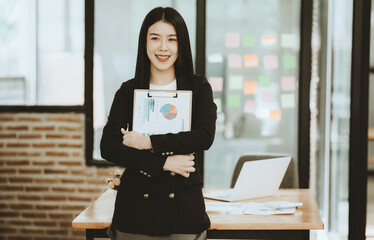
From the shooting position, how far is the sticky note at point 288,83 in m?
4.35

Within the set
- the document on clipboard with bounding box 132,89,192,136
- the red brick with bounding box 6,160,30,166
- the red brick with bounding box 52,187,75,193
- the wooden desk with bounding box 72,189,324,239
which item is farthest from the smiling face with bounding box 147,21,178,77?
the red brick with bounding box 6,160,30,166

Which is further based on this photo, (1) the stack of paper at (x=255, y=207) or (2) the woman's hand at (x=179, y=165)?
(1) the stack of paper at (x=255, y=207)

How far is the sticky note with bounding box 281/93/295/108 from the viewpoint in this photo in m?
4.35

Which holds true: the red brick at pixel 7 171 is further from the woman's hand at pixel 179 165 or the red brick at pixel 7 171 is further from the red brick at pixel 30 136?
the woman's hand at pixel 179 165

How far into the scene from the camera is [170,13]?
210 cm

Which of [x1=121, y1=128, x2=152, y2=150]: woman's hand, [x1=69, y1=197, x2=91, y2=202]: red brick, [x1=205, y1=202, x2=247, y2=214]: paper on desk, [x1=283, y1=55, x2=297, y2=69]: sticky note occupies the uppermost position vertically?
[x1=283, y1=55, x2=297, y2=69]: sticky note

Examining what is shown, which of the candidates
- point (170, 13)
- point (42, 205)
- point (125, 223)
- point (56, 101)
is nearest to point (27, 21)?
point (56, 101)

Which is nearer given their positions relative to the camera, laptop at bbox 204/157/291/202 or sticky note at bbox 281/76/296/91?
laptop at bbox 204/157/291/202

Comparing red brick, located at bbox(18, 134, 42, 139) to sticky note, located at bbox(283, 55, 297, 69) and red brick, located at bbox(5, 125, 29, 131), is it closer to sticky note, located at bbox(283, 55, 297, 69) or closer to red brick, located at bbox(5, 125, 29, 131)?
red brick, located at bbox(5, 125, 29, 131)

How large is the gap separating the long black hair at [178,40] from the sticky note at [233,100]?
2256mm

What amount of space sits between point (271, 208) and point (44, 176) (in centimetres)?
246

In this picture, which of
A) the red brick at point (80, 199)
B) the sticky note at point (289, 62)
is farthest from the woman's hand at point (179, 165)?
the sticky note at point (289, 62)

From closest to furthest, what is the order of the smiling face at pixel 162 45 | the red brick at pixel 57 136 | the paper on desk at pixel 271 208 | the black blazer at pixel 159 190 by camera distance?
1. the black blazer at pixel 159 190
2. the smiling face at pixel 162 45
3. the paper on desk at pixel 271 208
4. the red brick at pixel 57 136

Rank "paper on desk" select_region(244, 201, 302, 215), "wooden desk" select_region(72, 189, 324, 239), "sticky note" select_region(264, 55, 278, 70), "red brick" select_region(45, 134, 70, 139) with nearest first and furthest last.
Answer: "wooden desk" select_region(72, 189, 324, 239) < "paper on desk" select_region(244, 201, 302, 215) < "red brick" select_region(45, 134, 70, 139) < "sticky note" select_region(264, 55, 278, 70)
